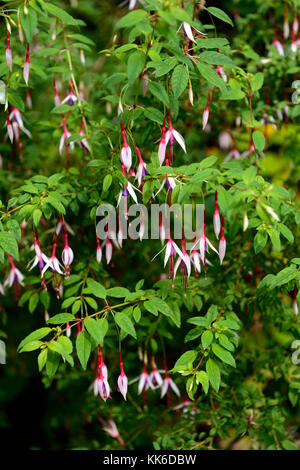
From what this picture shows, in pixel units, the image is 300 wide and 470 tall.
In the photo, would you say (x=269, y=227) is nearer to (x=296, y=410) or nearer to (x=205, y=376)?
(x=205, y=376)

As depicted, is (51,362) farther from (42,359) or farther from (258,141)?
(258,141)

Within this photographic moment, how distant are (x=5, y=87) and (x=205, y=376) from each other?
101 cm

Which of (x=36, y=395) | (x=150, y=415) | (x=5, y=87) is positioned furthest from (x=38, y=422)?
(x=5, y=87)

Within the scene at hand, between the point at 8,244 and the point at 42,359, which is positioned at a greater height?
the point at 8,244

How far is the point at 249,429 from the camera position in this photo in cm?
175

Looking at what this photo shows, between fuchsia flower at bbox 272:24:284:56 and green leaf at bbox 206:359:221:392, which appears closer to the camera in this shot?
green leaf at bbox 206:359:221:392

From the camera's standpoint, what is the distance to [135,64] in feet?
3.88

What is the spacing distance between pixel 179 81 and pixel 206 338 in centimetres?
64

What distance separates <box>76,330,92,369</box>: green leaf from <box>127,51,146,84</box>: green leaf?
0.61m

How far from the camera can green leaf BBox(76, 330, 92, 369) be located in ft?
4.11

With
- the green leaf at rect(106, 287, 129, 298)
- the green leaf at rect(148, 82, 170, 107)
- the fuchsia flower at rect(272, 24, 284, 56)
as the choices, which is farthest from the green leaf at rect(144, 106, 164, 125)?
the fuchsia flower at rect(272, 24, 284, 56)

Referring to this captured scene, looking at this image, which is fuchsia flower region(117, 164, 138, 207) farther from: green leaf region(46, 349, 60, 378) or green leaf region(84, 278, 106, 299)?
green leaf region(46, 349, 60, 378)

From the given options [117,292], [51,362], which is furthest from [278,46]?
[51,362]

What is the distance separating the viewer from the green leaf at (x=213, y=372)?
4.30 ft
